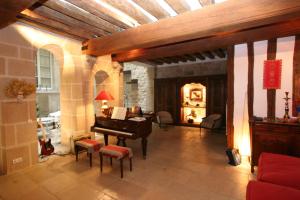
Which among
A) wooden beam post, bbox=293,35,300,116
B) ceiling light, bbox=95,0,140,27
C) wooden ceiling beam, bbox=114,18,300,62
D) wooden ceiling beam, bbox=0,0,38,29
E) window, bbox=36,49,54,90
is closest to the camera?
wooden ceiling beam, bbox=0,0,38,29

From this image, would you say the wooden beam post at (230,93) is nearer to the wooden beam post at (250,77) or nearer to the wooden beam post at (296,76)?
the wooden beam post at (250,77)

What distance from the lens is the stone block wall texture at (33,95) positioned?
10.2 feet

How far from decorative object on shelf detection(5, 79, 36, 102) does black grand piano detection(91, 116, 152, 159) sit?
5.40 feet

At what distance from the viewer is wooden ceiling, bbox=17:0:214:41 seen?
2609 millimetres

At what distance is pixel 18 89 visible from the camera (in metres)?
3.14

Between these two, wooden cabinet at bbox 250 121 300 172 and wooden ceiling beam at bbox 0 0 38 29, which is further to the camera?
wooden cabinet at bbox 250 121 300 172

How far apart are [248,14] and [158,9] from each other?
1.33 m

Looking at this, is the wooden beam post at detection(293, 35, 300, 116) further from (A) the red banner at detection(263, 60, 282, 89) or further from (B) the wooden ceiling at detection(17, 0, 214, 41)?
(B) the wooden ceiling at detection(17, 0, 214, 41)

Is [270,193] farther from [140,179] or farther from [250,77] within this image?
[250,77]

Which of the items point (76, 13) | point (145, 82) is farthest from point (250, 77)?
point (145, 82)

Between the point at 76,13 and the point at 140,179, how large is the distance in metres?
3.19

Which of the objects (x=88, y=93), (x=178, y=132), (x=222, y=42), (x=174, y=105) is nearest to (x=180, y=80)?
(x=174, y=105)

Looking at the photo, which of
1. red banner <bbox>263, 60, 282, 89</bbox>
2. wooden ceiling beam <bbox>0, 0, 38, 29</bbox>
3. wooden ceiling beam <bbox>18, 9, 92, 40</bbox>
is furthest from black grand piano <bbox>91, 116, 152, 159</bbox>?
red banner <bbox>263, 60, 282, 89</bbox>

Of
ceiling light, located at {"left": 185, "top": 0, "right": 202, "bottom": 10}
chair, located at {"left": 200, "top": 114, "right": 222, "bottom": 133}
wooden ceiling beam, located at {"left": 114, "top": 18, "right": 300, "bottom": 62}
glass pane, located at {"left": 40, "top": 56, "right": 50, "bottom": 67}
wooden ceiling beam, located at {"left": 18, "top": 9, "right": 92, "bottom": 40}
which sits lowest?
chair, located at {"left": 200, "top": 114, "right": 222, "bottom": 133}
